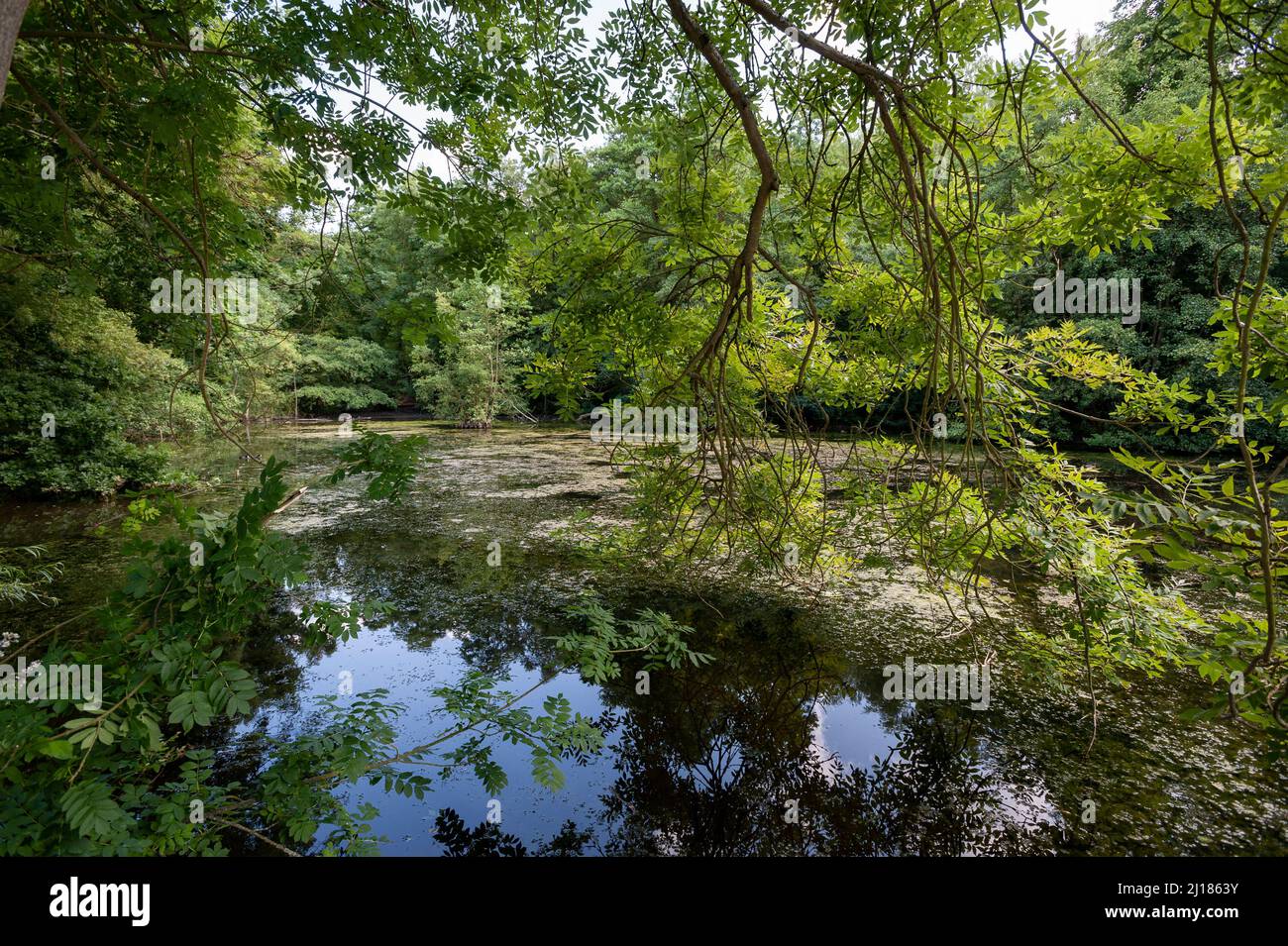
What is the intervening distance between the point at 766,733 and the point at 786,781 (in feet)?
1.39

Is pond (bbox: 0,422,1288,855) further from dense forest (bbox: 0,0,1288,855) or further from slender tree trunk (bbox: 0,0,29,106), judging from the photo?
slender tree trunk (bbox: 0,0,29,106)

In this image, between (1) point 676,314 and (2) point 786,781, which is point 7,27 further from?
(2) point 786,781

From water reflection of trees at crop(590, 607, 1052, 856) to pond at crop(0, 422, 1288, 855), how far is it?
13 millimetres

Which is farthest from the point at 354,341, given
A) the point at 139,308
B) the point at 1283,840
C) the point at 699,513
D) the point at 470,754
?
the point at 1283,840

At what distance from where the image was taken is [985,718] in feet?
12.6

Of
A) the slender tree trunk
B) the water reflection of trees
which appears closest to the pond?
the water reflection of trees

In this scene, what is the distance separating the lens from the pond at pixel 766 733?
113 inches

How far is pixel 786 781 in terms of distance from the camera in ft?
10.9

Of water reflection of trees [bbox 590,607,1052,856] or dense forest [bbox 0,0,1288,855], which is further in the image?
water reflection of trees [bbox 590,607,1052,856]

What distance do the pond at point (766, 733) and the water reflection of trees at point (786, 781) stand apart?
0.01m

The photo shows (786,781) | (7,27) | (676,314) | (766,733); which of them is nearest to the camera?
(7,27)

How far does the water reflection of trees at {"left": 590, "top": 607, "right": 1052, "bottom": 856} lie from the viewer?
2.85 metres

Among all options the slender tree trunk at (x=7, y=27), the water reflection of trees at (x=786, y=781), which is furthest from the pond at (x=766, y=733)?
the slender tree trunk at (x=7, y=27)

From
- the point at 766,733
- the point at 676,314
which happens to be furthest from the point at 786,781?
the point at 676,314
